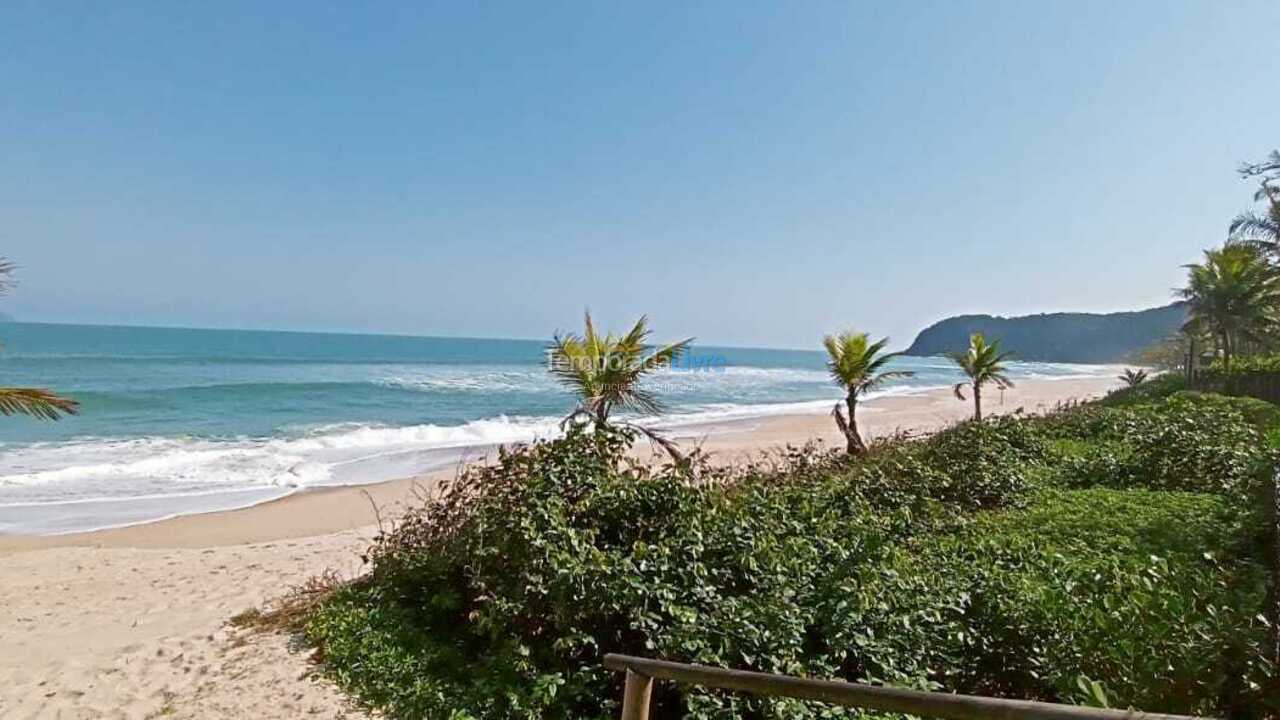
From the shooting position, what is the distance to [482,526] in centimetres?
477

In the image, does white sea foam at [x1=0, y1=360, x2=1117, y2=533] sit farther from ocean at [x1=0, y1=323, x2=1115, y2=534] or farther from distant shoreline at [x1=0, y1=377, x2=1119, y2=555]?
distant shoreline at [x1=0, y1=377, x2=1119, y2=555]

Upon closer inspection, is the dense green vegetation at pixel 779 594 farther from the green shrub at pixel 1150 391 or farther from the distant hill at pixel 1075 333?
the distant hill at pixel 1075 333

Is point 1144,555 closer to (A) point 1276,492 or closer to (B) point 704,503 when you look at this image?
(A) point 1276,492

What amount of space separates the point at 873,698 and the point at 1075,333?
5773 inches

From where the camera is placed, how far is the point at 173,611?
6.51 metres

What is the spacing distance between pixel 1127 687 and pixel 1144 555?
2.51 meters

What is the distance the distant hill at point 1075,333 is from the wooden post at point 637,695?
365 feet

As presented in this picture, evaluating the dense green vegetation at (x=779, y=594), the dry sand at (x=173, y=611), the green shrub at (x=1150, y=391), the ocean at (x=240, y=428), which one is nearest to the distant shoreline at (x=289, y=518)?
the dry sand at (x=173, y=611)

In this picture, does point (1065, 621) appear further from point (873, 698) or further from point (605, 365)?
point (605, 365)

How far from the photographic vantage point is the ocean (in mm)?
12844

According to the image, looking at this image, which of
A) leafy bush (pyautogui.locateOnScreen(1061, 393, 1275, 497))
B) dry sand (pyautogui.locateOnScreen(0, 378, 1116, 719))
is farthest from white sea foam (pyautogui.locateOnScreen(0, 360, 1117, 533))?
leafy bush (pyautogui.locateOnScreen(1061, 393, 1275, 497))

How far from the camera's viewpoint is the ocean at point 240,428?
12.8 meters

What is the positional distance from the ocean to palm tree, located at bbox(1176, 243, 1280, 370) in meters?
15.7

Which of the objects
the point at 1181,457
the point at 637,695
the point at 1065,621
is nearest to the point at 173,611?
the point at 637,695
